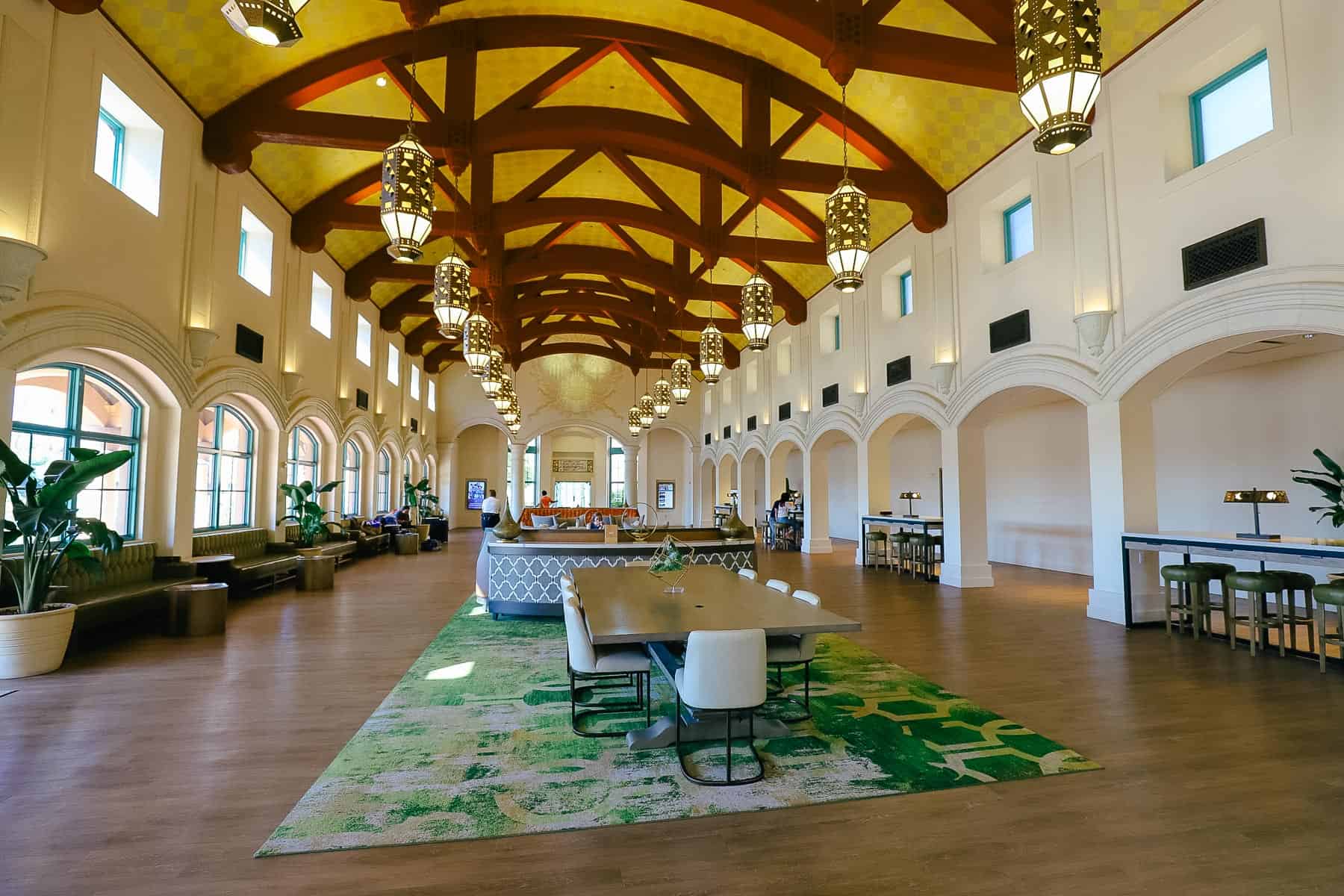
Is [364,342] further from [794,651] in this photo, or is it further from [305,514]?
[794,651]

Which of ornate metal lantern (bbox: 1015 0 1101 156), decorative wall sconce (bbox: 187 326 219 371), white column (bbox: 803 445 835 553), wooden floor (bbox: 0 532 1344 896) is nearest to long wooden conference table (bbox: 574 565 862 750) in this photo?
wooden floor (bbox: 0 532 1344 896)

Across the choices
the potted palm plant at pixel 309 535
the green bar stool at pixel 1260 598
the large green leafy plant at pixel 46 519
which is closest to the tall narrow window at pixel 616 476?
the potted palm plant at pixel 309 535

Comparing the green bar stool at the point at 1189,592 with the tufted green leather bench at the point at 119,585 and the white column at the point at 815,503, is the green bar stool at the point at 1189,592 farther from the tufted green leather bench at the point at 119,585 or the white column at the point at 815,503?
the tufted green leather bench at the point at 119,585

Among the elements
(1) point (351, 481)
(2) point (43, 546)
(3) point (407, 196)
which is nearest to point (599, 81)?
(3) point (407, 196)

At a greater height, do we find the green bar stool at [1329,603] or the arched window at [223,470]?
the arched window at [223,470]

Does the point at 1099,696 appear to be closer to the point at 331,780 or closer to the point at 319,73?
the point at 331,780

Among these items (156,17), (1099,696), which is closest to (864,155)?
(1099,696)

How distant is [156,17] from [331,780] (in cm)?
738

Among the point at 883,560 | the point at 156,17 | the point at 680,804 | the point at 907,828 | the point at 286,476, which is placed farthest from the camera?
the point at 883,560

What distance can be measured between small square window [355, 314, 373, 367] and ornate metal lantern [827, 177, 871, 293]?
11260 mm

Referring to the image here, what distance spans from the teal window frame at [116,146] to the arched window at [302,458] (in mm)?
4529

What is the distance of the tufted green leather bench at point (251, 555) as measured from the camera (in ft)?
25.4

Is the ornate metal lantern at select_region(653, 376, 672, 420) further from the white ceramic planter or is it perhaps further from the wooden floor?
the white ceramic planter

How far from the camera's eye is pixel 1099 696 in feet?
13.4
